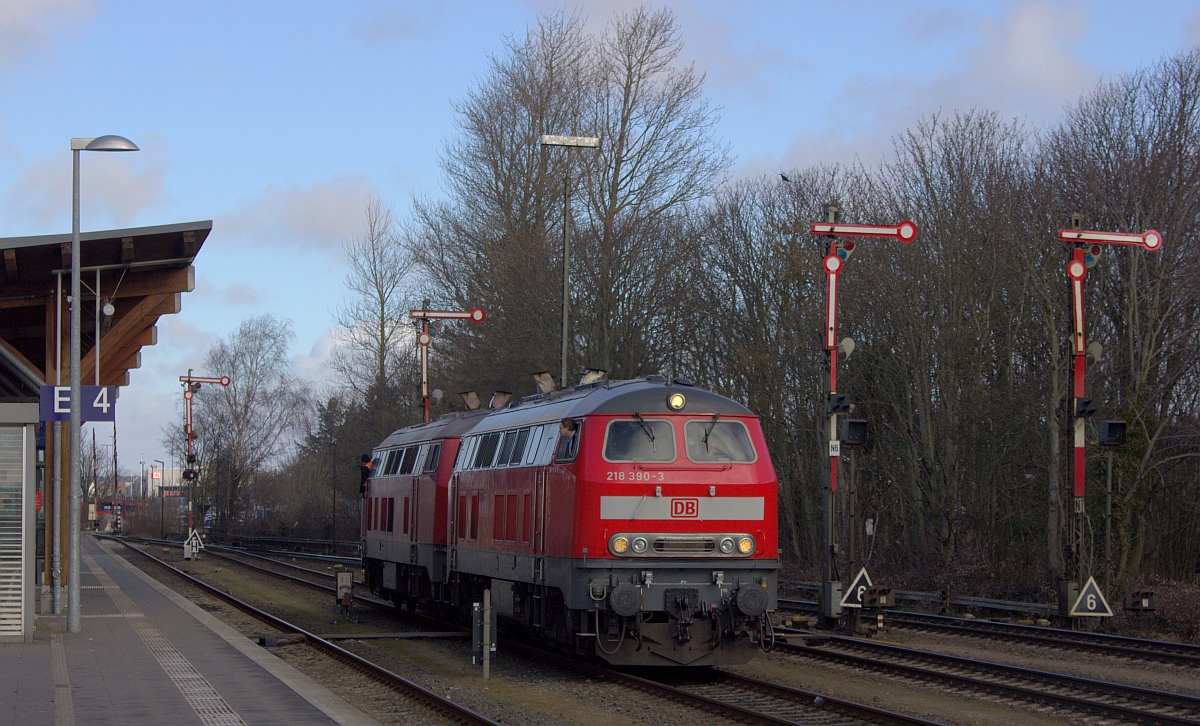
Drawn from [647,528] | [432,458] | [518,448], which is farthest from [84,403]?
[647,528]

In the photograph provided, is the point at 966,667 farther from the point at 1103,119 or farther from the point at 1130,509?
the point at 1103,119

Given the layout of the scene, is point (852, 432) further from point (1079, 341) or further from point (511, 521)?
point (511, 521)

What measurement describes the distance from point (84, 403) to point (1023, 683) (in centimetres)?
1389

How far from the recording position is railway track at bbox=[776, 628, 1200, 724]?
1177cm

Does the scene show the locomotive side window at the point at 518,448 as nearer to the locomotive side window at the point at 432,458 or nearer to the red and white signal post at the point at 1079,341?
the locomotive side window at the point at 432,458

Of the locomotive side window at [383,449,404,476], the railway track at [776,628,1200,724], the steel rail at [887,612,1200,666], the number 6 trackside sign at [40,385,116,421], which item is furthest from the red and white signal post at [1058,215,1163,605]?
the number 6 trackside sign at [40,385,116,421]

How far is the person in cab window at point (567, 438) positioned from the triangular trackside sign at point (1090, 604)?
8.59 m

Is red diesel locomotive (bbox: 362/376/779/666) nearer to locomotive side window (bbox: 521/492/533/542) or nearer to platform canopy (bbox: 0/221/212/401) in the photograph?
locomotive side window (bbox: 521/492/533/542)

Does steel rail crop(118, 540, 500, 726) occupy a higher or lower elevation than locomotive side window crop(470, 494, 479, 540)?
lower

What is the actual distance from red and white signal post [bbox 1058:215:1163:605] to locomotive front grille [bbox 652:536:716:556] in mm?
7733

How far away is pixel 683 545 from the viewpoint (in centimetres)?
1416

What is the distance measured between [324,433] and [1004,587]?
2700 inches

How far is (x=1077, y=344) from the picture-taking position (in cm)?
1973

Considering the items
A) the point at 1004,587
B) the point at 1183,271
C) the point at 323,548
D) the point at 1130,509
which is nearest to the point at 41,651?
the point at 1004,587
